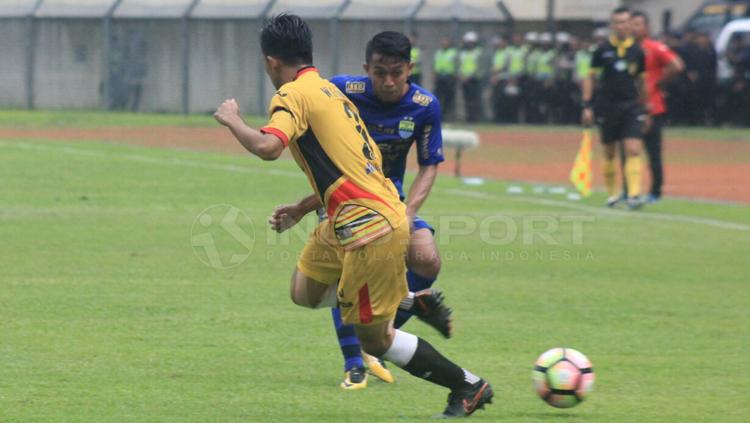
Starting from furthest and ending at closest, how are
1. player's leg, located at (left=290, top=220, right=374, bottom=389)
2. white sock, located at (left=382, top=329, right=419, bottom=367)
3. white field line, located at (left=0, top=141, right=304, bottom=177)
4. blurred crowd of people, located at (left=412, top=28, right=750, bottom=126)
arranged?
blurred crowd of people, located at (left=412, top=28, right=750, bottom=126) → white field line, located at (left=0, top=141, right=304, bottom=177) → player's leg, located at (left=290, top=220, right=374, bottom=389) → white sock, located at (left=382, top=329, right=419, bottom=367)

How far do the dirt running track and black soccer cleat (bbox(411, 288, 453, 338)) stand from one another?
12174mm

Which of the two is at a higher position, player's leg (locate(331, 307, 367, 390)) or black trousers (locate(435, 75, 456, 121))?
player's leg (locate(331, 307, 367, 390))

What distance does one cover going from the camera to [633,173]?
1642 cm

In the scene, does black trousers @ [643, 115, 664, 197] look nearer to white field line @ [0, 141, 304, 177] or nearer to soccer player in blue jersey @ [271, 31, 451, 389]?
white field line @ [0, 141, 304, 177]

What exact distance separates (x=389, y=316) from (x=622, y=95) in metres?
10.5

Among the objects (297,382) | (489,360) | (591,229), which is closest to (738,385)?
(489,360)

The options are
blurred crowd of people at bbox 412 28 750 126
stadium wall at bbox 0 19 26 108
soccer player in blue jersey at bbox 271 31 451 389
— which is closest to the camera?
soccer player in blue jersey at bbox 271 31 451 389

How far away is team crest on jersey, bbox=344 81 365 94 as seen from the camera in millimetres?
7375

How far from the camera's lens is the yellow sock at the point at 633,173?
16359 mm

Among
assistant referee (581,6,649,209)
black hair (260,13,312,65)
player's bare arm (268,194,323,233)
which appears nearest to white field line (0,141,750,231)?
assistant referee (581,6,649,209)

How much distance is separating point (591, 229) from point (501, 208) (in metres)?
1.99

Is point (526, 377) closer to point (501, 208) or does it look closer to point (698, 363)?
point (698, 363)

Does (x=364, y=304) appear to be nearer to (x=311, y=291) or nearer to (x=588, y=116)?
(x=311, y=291)

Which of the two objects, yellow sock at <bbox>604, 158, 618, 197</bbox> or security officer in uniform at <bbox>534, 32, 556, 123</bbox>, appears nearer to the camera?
yellow sock at <bbox>604, 158, 618, 197</bbox>
